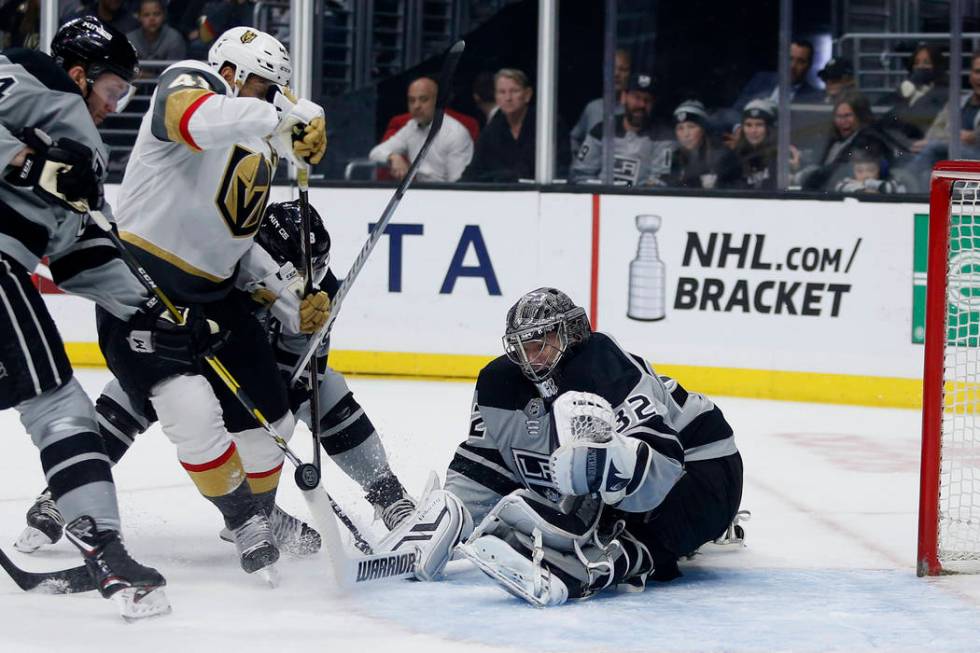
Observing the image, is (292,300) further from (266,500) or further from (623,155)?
(623,155)

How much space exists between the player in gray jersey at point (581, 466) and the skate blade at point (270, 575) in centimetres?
38

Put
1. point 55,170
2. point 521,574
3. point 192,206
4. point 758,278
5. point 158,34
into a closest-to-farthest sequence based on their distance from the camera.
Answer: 1. point 55,170
2. point 521,574
3. point 192,206
4. point 758,278
5. point 158,34

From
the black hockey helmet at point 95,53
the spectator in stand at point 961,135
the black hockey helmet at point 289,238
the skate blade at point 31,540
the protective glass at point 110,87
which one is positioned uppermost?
the spectator in stand at point 961,135

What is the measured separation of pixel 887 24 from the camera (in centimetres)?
600

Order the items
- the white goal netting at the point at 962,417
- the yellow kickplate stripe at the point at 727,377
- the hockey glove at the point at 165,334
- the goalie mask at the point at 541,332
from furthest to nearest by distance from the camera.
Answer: the yellow kickplate stripe at the point at 727,377 → the white goal netting at the point at 962,417 → the hockey glove at the point at 165,334 → the goalie mask at the point at 541,332

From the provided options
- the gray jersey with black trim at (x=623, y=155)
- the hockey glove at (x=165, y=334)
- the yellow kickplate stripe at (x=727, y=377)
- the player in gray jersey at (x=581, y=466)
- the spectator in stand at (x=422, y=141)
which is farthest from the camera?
the spectator in stand at (x=422, y=141)

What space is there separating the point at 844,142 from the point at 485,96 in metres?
1.46

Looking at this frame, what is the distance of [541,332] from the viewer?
283 centimetres

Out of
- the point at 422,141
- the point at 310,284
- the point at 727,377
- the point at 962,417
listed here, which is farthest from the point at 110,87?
the point at 422,141

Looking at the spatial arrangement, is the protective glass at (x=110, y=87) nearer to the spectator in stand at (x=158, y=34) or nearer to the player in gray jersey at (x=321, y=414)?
the player in gray jersey at (x=321, y=414)

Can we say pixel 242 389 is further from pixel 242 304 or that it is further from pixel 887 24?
pixel 887 24

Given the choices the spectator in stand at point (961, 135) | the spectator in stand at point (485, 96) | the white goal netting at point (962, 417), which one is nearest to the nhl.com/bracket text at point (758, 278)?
the spectator in stand at point (961, 135)

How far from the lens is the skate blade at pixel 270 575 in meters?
2.98

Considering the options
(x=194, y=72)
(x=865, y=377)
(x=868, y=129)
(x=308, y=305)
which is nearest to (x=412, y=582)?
(x=308, y=305)
